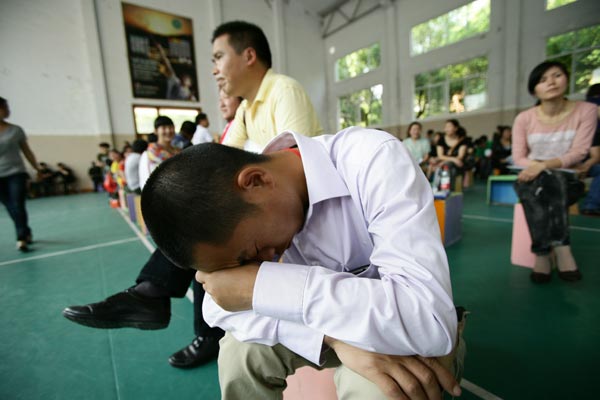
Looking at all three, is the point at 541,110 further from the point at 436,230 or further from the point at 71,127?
the point at 71,127

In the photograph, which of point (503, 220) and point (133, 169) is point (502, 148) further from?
point (133, 169)

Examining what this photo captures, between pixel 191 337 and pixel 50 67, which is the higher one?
pixel 50 67

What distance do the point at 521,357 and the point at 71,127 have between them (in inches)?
430

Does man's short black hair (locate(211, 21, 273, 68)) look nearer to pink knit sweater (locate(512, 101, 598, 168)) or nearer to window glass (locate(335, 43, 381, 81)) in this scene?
pink knit sweater (locate(512, 101, 598, 168))

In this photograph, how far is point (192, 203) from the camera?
556 millimetres

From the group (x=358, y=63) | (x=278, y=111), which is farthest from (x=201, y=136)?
→ (x=358, y=63)

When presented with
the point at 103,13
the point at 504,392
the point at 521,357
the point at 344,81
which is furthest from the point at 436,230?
the point at 344,81

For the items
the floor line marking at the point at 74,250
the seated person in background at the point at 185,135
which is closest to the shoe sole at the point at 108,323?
the floor line marking at the point at 74,250

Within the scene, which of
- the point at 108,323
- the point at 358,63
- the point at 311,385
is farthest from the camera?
the point at 358,63

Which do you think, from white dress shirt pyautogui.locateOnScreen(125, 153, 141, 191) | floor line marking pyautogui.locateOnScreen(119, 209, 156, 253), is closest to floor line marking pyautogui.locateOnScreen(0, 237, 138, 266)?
floor line marking pyautogui.locateOnScreen(119, 209, 156, 253)

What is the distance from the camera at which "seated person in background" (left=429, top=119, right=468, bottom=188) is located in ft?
16.1

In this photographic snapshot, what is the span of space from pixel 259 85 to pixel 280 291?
1.20m

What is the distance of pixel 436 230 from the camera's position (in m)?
0.58

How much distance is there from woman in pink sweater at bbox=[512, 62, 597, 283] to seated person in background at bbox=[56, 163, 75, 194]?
1091 centimetres
